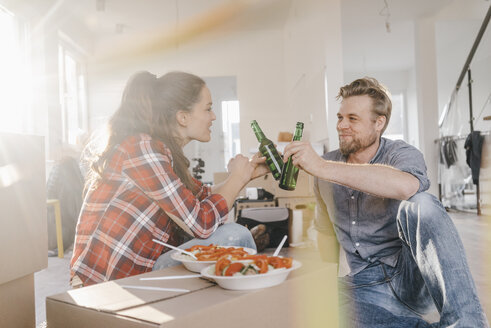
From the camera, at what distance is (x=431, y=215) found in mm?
1187

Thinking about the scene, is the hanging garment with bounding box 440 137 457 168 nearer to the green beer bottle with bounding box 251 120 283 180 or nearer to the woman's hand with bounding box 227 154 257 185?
the green beer bottle with bounding box 251 120 283 180

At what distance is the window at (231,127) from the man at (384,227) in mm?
5585

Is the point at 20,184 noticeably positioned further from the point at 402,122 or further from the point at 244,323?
the point at 402,122

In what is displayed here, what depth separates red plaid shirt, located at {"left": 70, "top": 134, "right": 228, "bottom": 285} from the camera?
120cm

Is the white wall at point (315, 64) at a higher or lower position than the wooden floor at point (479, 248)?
higher

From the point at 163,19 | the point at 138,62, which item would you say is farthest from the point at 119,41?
the point at 163,19

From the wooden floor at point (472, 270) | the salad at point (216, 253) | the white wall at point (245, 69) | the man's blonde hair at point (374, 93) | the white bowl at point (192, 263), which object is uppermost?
the white wall at point (245, 69)

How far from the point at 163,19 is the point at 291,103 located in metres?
2.21

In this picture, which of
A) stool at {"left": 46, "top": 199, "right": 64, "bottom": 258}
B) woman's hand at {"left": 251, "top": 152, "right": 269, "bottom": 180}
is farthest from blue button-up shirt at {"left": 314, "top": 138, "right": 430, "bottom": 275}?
stool at {"left": 46, "top": 199, "right": 64, "bottom": 258}

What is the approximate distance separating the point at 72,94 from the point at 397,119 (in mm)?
7090

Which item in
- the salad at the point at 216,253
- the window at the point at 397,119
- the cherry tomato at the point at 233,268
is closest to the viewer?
the cherry tomato at the point at 233,268

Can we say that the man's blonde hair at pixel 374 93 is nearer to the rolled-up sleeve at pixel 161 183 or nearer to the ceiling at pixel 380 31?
the rolled-up sleeve at pixel 161 183

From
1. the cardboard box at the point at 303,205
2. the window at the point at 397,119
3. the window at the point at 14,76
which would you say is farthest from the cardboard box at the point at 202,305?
the window at the point at 397,119

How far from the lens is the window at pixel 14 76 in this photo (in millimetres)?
4758
